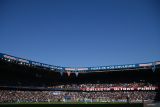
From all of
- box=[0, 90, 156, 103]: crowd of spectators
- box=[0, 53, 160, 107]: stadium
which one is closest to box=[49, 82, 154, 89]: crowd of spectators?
box=[0, 53, 160, 107]: stadium

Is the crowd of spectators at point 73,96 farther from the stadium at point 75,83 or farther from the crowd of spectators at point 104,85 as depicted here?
the crowd of spectators at point 104,85

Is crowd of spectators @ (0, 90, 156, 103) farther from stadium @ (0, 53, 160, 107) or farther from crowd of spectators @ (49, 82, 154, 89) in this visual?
crowd of spectators @ (49, 82, 154, 89)

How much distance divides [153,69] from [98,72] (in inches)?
801

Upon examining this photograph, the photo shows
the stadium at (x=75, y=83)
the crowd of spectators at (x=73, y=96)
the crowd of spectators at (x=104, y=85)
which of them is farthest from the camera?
the crowd of spectators at (x=104, y=85)

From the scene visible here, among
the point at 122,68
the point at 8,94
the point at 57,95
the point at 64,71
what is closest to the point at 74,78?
the point at 64,71

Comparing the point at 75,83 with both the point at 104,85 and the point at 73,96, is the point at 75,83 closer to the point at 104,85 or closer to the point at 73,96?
the point at 73,96

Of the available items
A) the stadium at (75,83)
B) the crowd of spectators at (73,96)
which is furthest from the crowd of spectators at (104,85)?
the crowd of spectators at (73,96)

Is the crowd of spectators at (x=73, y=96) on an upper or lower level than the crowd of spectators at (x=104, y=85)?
lower

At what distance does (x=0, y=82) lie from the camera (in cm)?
6800

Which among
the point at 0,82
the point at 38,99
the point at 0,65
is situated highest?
the point at 0,65

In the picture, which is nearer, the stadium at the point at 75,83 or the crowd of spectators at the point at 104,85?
the stadium at the point at 75,83

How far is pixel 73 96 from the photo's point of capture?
3132 inches

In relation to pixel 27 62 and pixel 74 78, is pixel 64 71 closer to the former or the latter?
pixel 74 78

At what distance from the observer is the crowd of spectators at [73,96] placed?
69062 millimetres
